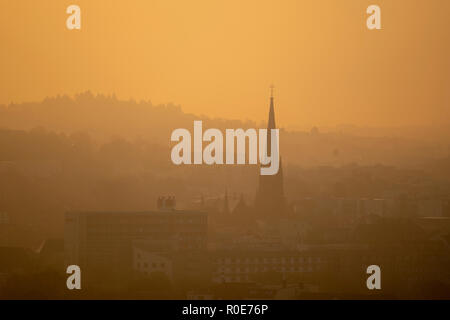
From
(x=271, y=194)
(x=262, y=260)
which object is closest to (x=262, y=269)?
(x=262, y=260)

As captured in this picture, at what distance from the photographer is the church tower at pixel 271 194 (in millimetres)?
45281

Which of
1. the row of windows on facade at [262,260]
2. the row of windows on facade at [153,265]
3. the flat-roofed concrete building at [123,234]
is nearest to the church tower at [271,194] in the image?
the flat-roofed concrete building at [123,234]

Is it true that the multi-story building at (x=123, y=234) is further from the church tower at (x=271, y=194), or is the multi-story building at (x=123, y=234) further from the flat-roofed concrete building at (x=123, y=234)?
the church tower at (x=271, y=194)

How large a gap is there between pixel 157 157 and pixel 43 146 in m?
6.10

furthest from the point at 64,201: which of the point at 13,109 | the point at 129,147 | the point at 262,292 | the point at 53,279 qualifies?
the point at 262,292

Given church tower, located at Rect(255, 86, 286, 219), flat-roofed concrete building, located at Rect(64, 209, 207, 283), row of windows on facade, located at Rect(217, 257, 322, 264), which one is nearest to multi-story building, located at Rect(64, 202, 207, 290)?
flat-roofed concrete building, located at Rect(64, 209, 207, 283)

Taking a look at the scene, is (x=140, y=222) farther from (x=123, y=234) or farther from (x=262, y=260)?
(x=262, y=260)

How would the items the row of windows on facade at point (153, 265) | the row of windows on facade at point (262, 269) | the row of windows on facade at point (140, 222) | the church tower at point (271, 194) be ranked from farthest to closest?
the church tower at point (271, 194), the row of windows on facade at point (140, 222), the row of windows on facade at point (262, 269), the row of windows on facade at point (153, 265)

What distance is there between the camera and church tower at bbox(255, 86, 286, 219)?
4528 cm

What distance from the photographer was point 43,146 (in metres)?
57.9

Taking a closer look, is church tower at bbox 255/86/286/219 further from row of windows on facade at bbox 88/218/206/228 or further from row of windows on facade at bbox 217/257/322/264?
row of windows on facade at bbox 217/257/322/264
